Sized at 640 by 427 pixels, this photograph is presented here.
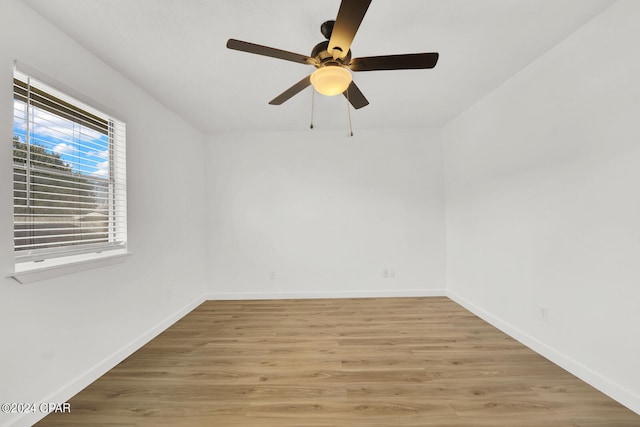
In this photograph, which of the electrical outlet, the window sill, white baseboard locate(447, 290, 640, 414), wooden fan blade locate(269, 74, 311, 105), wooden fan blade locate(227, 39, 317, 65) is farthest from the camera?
the electrical outlet

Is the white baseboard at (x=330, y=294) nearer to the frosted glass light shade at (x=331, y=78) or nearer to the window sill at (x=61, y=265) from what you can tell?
the window sill at (x=61, y=265)

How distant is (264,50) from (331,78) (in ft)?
1.30

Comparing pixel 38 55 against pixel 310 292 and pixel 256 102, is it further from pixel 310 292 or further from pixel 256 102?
pixel 310 292

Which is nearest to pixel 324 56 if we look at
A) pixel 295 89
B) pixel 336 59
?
pixel 336 59

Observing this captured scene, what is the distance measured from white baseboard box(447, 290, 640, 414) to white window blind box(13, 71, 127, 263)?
3.68 meters

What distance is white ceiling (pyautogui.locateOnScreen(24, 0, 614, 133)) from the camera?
1.57 m

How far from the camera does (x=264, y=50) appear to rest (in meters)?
1.42

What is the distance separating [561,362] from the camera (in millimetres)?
2008

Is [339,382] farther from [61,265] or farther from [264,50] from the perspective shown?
[264,50]

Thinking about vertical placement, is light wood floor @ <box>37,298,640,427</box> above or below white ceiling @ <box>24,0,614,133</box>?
below

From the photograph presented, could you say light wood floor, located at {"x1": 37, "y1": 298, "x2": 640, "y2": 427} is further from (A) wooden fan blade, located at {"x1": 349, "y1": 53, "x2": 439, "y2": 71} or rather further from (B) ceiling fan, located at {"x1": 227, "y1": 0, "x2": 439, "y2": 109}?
(A) wooden fan blade, located at {"x1": 349, "y1": 53, "x2": 439, "y2": 71}

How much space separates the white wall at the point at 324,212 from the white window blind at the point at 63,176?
65.4 inches

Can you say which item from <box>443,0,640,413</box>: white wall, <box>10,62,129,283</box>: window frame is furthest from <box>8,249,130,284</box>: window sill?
<box>443,0,640,413</box>: white wall

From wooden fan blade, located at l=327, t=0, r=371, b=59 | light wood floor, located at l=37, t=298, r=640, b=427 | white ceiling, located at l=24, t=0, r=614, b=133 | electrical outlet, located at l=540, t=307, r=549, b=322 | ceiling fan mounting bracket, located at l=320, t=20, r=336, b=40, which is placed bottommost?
light wood floor, located at l=37, t=298, r=640, b=427
